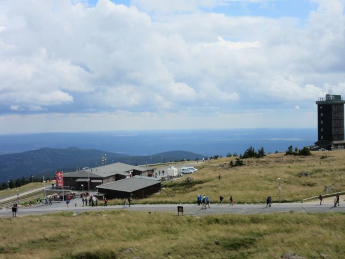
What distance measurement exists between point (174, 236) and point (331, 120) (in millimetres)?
83603

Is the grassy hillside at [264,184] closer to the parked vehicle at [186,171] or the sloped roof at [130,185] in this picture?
the sloped roof at [130,185]

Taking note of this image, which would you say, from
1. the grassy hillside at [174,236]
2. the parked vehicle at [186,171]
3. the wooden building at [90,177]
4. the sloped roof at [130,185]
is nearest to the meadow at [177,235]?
the grassy hillside at [174,236]

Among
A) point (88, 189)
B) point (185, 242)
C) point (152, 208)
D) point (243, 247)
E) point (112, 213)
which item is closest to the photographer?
point (243, 247)

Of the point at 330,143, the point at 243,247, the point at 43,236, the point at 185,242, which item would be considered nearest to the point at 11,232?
the point at 43,236

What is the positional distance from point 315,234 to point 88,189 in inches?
1935

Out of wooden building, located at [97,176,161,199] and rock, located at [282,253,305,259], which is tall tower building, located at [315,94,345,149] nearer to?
wooden building, located at [97,176,161,199]

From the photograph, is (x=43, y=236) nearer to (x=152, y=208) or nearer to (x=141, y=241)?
(x=141, y=241)

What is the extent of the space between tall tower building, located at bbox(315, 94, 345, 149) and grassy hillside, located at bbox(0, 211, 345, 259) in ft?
248

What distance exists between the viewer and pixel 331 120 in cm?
9562

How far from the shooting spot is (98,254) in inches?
853

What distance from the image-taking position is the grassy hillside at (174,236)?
20.5m

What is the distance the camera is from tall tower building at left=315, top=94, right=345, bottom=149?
315ft

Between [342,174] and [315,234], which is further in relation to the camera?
[342,174]

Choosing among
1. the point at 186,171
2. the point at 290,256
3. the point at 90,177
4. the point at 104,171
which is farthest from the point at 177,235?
the point at 186,171
